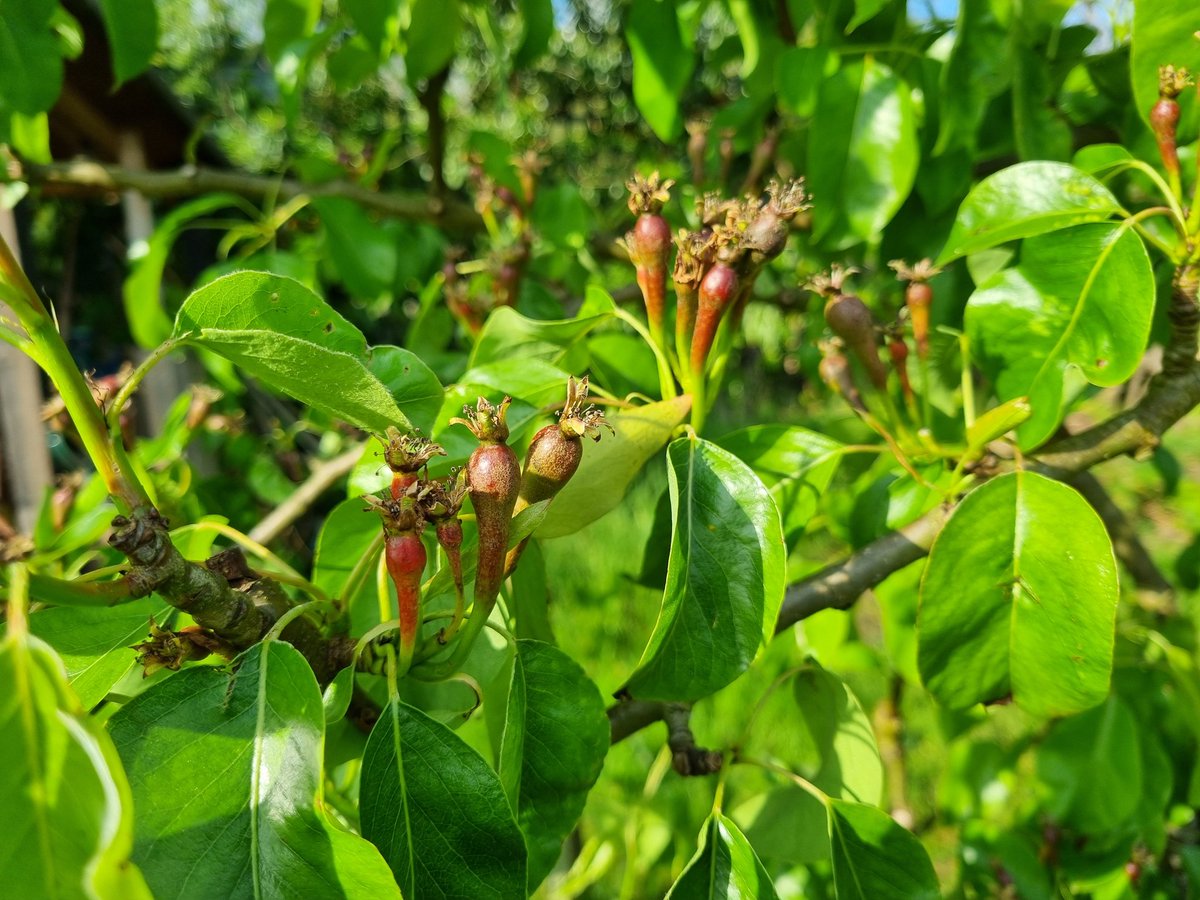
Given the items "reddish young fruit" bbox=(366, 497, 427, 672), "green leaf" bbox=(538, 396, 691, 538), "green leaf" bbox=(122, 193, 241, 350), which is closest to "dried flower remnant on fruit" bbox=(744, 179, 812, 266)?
"green leaf" bbox=(538, 396, 691, 538)

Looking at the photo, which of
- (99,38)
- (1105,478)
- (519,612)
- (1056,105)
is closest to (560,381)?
(519,612)

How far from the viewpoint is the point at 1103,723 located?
1.45 m

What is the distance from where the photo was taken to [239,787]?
64cm

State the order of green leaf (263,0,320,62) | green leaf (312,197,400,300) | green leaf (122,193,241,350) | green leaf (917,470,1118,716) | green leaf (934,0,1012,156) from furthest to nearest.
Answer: green leaf (122,193,241,350) < green leaf (312,197,400,300) < green leaf (263,0,320,62) < green leaf (934,0,1012,156) < green leaf (917,470,1118,716)

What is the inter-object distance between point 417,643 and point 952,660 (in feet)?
1.81

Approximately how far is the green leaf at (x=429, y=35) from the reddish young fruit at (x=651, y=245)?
78cm

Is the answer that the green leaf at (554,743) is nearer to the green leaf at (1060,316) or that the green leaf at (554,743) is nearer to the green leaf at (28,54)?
the green leaf at (1060,316)

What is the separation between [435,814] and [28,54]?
1.12 meters

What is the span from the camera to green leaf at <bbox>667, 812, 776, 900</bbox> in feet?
2.63

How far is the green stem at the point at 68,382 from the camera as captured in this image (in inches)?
24.2

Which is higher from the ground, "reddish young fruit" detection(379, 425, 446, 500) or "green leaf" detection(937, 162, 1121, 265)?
"reddish young fruit" detection(379, 425, 446, 500)

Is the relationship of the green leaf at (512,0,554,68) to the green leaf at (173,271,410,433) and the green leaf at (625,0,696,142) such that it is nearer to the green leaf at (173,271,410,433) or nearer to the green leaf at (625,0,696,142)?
the green leaf at (625,0,696,142)

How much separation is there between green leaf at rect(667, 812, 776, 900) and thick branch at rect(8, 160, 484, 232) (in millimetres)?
1484

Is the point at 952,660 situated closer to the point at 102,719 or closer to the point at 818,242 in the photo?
the point at 818,242
